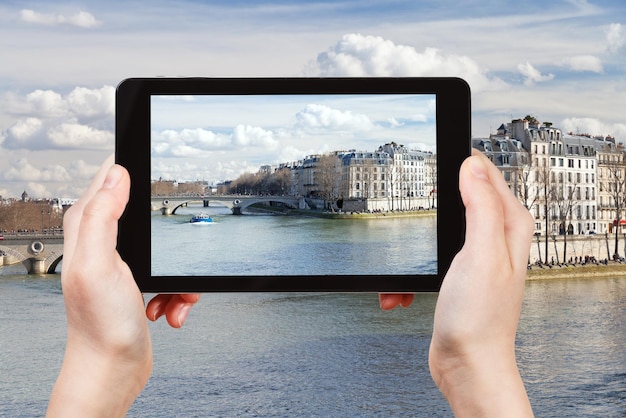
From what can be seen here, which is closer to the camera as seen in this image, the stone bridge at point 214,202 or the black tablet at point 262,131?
the black tablet at point 262,131

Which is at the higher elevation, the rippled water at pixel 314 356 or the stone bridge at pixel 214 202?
the stone bridge at pixel 214 202

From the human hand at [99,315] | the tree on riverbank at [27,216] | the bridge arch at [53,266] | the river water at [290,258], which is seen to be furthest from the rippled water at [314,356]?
the human hand at [99,315]

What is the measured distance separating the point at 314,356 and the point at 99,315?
40.0 ft

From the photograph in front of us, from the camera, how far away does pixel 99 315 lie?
74 cm

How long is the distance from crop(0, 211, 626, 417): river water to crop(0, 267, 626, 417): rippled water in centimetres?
2

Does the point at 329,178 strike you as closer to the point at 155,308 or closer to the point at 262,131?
the point at 262,131

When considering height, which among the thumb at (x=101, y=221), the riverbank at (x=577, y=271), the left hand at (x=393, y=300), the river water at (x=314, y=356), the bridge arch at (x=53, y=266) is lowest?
the river water at (x=314, y=356)

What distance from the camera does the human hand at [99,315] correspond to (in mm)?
714

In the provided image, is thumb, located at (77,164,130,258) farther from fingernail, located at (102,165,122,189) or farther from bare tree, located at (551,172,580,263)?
bare tree, located at (551,172,580,263)

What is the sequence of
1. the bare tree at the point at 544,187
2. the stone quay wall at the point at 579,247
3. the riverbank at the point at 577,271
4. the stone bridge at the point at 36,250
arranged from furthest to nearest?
the bare tree at the point at 544,187 → the stone quay wall at the point at 579,247 → the riverbank at the point at 577,271 → the stone bridge at the point at 36,250

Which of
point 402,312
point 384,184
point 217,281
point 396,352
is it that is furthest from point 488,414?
point 402,312

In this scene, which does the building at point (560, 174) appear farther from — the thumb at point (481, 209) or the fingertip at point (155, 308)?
the thumb at point (481, 209)

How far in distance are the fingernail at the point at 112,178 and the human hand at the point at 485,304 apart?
331 millimetres

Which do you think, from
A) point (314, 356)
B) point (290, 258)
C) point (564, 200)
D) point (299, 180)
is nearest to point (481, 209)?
point (290, 258)
